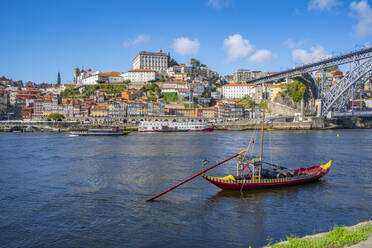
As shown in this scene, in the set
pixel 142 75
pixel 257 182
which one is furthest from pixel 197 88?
pixel 257 182

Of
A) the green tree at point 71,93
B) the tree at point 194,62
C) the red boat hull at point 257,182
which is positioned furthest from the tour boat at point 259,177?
the tree at point 194,62

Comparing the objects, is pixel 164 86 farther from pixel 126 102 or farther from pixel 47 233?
pixel 47 233

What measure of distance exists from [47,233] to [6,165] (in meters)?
13.5

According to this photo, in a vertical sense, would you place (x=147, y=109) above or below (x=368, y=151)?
above

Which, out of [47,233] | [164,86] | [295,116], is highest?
[164,86]

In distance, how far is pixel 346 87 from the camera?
171ft

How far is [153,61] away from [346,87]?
197 feet

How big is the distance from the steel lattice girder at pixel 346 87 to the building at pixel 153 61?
52164 millimetres

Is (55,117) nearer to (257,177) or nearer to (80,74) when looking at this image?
(80,74)

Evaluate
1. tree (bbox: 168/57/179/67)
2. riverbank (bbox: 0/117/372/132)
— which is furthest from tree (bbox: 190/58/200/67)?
riverbank (bbox: 0/117/372/132)

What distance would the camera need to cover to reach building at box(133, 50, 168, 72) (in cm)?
9581

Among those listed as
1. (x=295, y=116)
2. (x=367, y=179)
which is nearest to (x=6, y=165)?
(x=367, y=179)

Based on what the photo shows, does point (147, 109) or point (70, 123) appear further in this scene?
point (147, 109)

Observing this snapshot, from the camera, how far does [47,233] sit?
9727 mm
